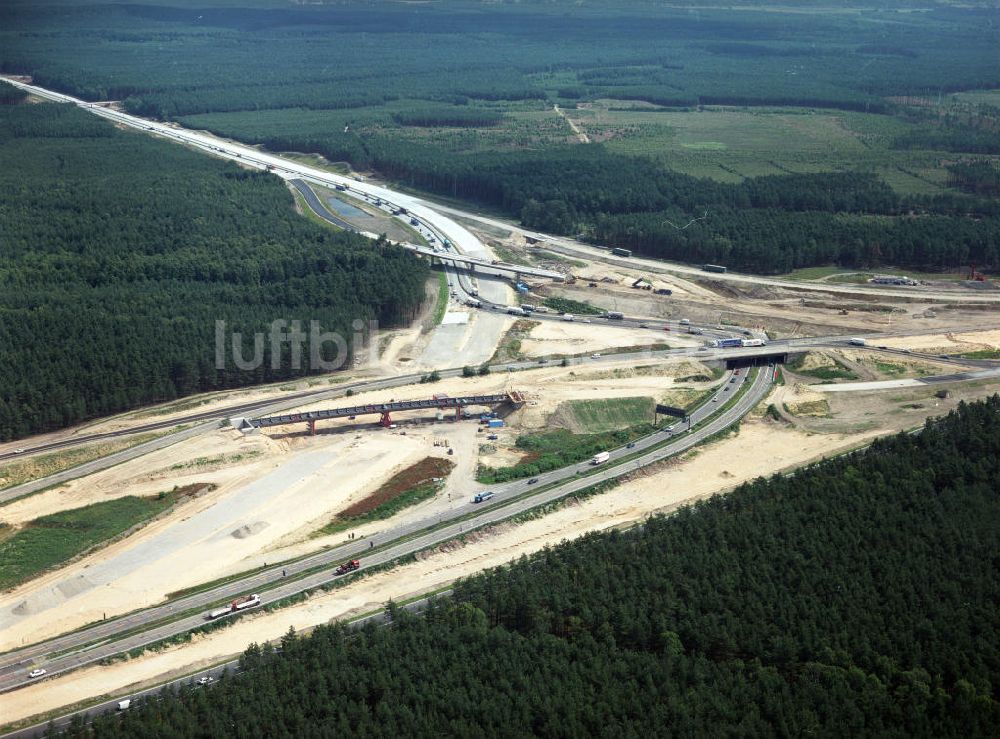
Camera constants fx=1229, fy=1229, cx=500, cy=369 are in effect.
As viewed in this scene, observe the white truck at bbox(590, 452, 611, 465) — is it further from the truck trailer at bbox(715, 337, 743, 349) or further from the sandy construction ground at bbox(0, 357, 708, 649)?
the truck trailer at bbox(715, 337, 743, 349)

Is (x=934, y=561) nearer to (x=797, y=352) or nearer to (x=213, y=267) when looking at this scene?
(x=797, y=352)

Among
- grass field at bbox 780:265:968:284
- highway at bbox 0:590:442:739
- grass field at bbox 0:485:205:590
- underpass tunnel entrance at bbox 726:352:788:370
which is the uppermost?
grass field at bbox 780:265:968:284

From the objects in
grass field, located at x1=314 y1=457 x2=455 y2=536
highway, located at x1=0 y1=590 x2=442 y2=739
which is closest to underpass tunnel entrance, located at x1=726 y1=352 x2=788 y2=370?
grass field, located at x1=314 y1=457 x2=455 y2=536

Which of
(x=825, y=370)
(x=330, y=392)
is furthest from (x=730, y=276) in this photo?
(x=330, y=392)

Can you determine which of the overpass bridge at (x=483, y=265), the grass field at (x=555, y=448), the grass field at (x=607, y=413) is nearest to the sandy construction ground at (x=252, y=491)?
the grass field at (x=607, y=413)

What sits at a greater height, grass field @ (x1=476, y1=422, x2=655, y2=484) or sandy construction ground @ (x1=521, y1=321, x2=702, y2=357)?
sandy construction ground @ (x1=521, y1=321, x2=702, y2=357)
